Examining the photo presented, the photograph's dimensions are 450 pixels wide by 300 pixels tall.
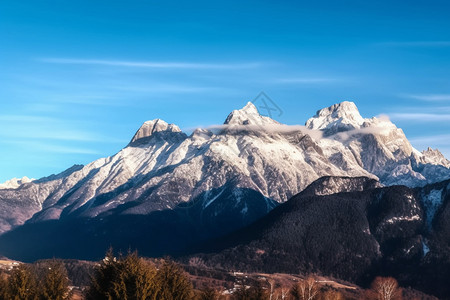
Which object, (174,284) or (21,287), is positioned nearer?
(21,287)

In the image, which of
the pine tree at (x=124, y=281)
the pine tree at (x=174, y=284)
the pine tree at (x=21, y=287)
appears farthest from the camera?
the pine tree at (x=174, y=284)

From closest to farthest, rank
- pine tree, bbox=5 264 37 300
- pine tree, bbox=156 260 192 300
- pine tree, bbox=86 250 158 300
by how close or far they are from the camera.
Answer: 1. pine tree, bbox=86 250 158 300
2. pine tree, bbox=5 264 37 300
3. pine tree, bbox=156 260 192 300

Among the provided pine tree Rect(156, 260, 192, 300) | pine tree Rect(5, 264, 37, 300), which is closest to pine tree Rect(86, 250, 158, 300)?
pine tree Rect(156, 260, 192, 300)

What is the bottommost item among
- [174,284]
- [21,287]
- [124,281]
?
[21,287]

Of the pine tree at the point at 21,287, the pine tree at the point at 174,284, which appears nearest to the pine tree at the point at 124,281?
the pine tree at the point at 174,284

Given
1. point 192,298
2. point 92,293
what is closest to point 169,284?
point 192,298

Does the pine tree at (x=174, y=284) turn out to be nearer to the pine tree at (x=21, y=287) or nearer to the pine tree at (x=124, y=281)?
the pine tree at (x=124, y=281)

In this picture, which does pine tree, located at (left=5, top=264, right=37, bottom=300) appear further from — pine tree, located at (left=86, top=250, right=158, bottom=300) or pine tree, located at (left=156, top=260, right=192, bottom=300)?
pine tree, located at (left=156, top=260, right=192, bottom=300)

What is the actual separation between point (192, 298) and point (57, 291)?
36.1 metres

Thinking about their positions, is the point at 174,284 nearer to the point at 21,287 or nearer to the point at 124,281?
the point at 124,281

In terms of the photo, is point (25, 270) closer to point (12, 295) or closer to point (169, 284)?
point (12, 295)

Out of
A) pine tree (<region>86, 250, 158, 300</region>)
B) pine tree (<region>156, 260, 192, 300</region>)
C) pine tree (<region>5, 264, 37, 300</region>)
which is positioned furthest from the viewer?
pine tree (<region>156, 260, 192, 300</region>)

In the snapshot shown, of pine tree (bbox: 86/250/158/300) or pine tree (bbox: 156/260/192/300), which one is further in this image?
pine tree (bbox: 156/260/192/300)

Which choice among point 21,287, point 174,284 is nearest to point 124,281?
point 174,284
